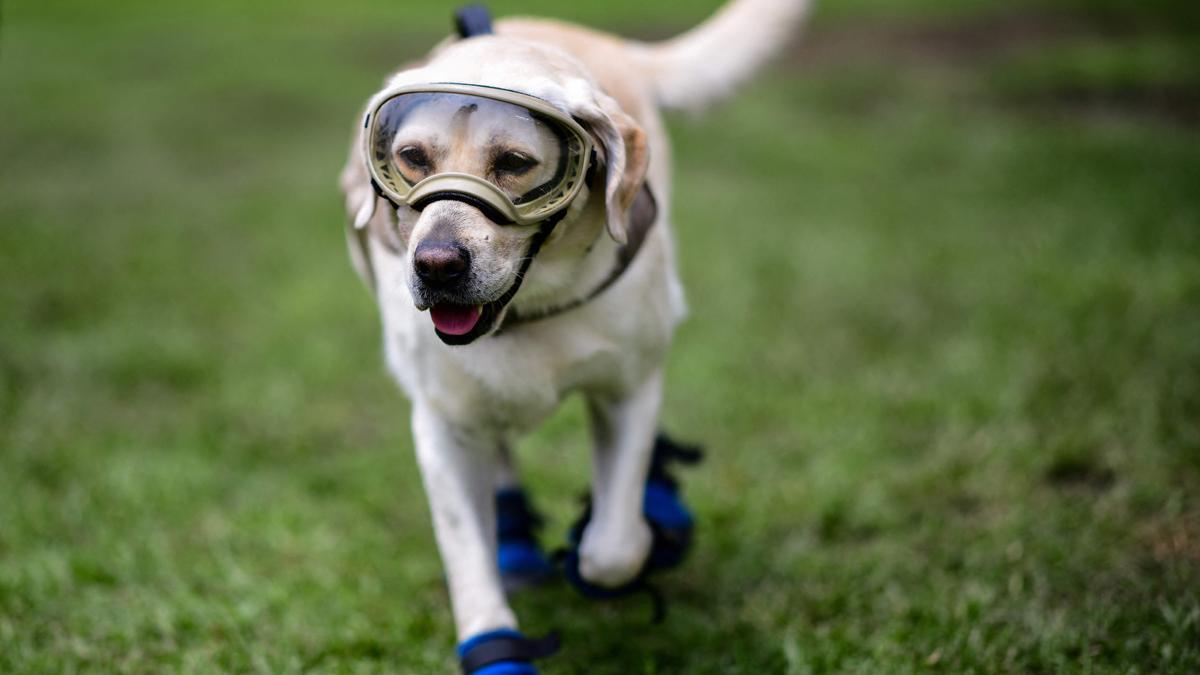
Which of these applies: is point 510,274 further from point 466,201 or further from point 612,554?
point 612,554

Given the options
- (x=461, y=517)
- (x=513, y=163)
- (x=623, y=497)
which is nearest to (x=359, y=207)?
(x=513, y=163)

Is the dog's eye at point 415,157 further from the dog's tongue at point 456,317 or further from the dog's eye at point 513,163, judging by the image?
the dog's tongue at point 456,317

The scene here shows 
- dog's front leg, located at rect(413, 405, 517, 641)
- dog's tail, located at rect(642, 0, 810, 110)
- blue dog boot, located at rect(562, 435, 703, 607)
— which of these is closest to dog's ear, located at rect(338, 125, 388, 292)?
dog's front leg, located at rect(413, 405, 517, 641)

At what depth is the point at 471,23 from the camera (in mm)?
2768

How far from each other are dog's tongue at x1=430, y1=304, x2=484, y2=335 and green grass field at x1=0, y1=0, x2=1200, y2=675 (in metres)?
1.08

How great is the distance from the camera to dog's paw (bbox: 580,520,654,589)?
2699 mm

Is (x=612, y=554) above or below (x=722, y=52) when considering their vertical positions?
below

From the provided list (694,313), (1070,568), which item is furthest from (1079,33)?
(1070,568)

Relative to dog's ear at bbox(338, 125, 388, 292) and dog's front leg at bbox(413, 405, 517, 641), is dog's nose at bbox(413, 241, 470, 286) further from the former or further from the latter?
dog's front leg at bbox(413, 405, 517, 641)

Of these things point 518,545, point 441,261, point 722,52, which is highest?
point 441,261

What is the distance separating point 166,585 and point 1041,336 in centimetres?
352

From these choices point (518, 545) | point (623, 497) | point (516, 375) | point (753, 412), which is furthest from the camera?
point (753, 412)

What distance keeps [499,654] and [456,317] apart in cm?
81

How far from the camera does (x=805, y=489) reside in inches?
147
